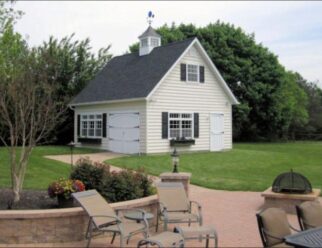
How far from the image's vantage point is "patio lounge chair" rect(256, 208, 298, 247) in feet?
16.5

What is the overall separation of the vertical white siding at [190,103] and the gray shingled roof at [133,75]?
1.75ft

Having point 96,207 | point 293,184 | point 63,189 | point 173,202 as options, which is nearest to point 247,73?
point 293,184

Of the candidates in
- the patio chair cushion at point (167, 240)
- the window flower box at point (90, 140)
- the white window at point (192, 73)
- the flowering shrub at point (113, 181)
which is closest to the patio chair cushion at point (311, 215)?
the patio chair cushion at point (167, 240)

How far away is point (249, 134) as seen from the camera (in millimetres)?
38875

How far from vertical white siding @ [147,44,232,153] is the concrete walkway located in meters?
8.54

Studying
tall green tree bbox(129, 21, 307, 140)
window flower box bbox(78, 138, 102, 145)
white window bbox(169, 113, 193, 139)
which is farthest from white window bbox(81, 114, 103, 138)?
tall green tree bbox(129, 21, 307, 140)

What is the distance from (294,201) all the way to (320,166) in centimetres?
1061

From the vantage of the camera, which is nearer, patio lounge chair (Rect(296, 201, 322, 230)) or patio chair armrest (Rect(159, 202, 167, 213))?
patio lounge chair (Rect(296, 201, 322, 230))

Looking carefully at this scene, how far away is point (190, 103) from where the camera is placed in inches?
915

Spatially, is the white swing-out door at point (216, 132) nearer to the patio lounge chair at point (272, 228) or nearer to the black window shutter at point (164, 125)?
the black window shutter at point (164, 125)

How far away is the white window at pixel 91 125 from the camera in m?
24.6

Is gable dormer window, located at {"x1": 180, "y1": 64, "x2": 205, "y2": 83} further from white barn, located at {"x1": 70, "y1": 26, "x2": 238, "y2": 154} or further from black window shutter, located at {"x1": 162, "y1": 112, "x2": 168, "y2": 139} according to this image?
black window shutter, located at {"x1": 162, "y1": 112, "x2": 168, "y2": 139}

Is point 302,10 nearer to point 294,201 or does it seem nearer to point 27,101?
point 294,201

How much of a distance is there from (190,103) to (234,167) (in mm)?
6050
